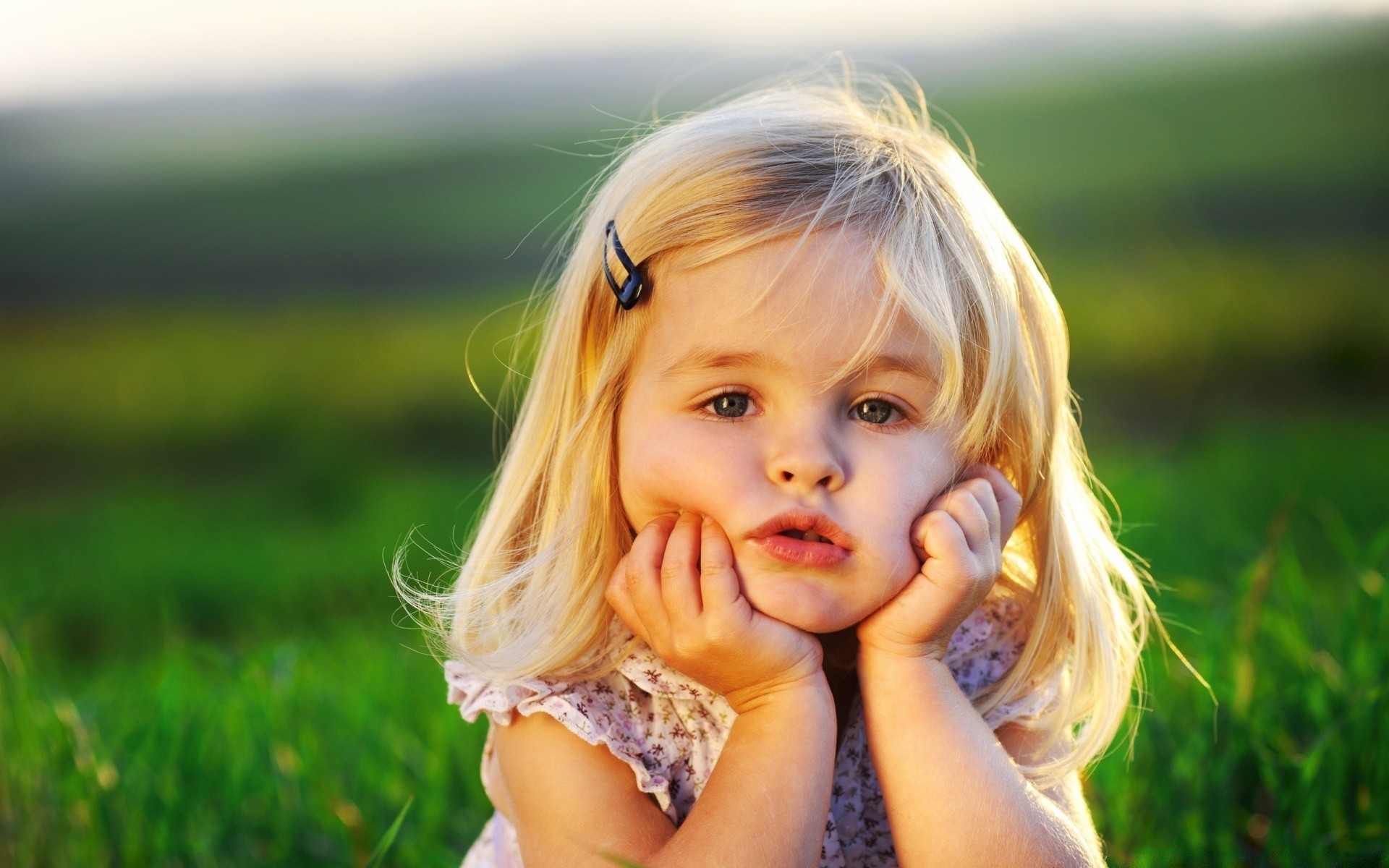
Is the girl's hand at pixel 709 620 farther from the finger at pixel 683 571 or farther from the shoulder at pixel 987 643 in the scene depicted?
the shoulder at pixel 987 643

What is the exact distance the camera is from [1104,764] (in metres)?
2.77

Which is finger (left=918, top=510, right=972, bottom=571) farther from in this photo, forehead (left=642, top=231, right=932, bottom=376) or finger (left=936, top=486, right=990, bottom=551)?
forehead (left=642, top=231, right=932, bottom=376)

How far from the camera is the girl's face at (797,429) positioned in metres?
1.81

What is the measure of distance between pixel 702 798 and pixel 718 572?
1.09 ft

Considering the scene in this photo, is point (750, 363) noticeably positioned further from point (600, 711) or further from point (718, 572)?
point (600, 711)

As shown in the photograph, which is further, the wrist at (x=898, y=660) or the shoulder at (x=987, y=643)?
the shoulder at (x=987, y=643)

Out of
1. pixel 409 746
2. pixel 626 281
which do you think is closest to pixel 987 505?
pixel 626 281

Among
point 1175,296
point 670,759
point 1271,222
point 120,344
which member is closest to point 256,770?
point 670,759

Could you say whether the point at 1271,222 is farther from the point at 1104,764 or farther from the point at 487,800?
the point at 487,800

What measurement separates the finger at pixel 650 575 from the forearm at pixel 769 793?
193 millimetres

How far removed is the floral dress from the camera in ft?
6.66

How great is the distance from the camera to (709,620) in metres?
1.85

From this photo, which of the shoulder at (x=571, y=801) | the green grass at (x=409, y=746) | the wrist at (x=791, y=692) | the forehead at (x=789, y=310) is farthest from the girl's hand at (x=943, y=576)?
the green grass at (x=409, y=746)

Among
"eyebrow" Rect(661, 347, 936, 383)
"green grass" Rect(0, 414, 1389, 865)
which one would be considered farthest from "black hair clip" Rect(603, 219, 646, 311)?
"green grass" Rect(0, 414, 1389, 865)
